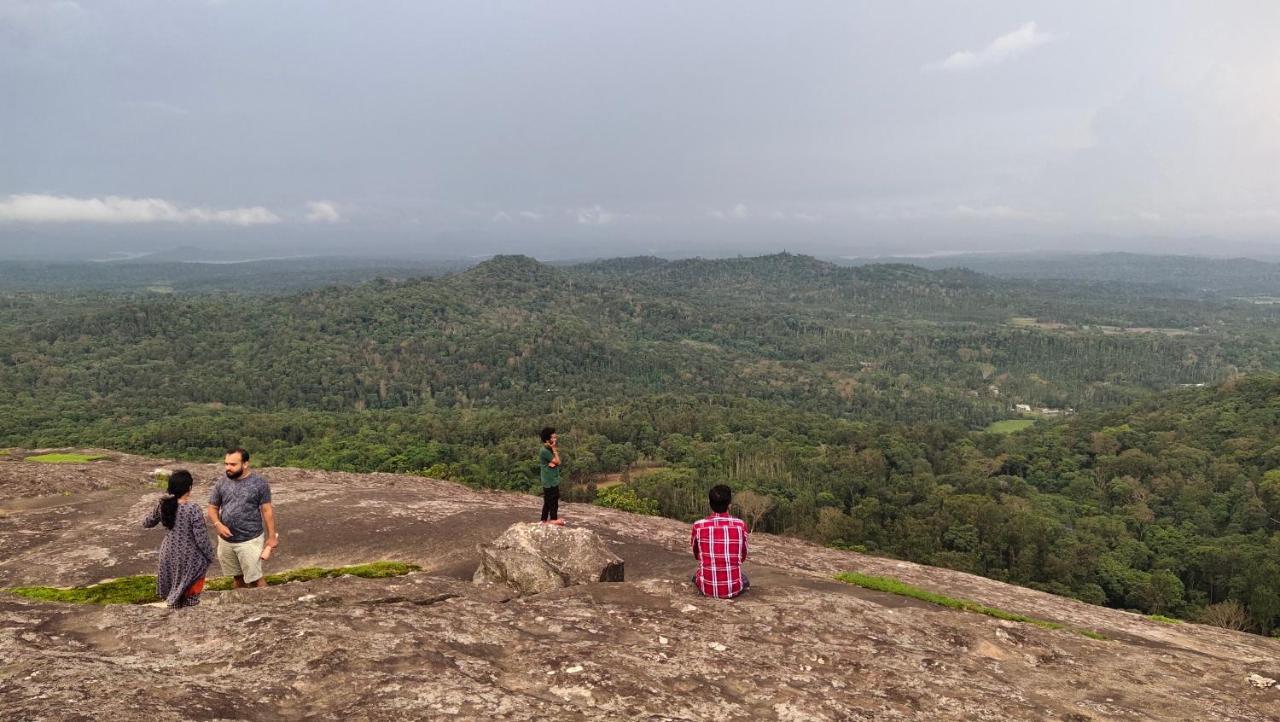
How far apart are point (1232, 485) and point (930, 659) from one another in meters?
98.3

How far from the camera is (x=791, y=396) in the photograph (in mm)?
194750

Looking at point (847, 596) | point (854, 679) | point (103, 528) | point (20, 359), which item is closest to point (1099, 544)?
point (847, 596)

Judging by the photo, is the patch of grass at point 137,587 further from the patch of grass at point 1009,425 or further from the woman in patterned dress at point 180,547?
the patch of grass at point 1009,425

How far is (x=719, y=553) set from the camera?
11.6m

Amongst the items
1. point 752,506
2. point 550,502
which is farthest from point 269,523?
point 752,506

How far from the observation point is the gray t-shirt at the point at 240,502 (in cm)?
1075

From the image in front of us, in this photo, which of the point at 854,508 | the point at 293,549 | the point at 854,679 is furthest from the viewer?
the point at 854,508

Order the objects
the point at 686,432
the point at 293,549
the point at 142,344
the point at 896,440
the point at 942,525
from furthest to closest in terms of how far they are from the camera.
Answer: the point at 142,344 → the point at 686,432 → the point at 896,440 → the point at 942,525 → the point at 293,549

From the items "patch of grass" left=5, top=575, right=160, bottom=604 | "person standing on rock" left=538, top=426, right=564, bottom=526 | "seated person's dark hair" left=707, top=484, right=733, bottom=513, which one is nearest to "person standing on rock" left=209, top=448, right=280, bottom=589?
"patch of grass" left=5, top=575, right=160, bottom=604

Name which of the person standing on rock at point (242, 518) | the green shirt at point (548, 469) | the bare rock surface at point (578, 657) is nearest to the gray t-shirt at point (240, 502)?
the person standing on rock at point (242, 518)

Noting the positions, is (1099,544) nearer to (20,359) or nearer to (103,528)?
(103,528)

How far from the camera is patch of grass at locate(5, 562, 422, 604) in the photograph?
12844mm

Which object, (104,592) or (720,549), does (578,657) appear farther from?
(104,592)

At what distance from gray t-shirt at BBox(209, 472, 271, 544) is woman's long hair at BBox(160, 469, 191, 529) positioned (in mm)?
804
